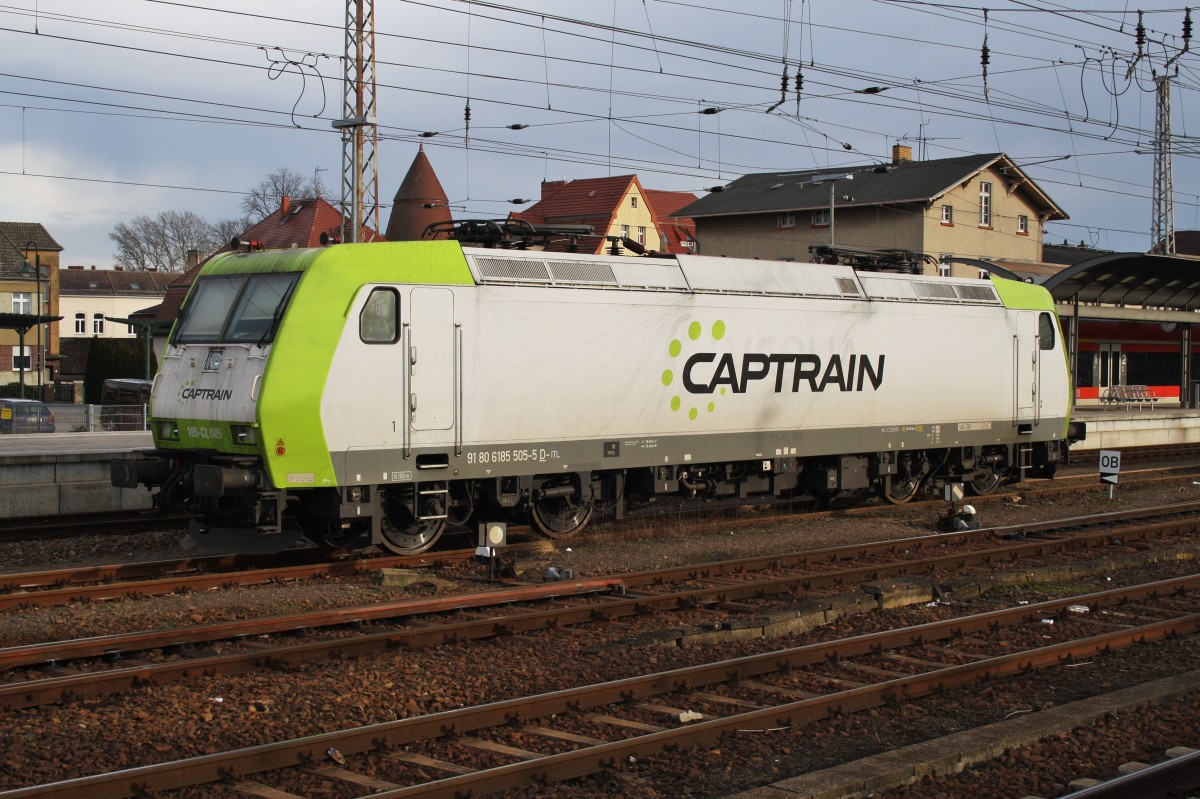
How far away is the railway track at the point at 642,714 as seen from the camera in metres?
6.43

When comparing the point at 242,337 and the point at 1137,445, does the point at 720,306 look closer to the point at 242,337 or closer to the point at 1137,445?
the point at 242,337

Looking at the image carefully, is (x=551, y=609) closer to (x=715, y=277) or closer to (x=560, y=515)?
(x=560, y=515)

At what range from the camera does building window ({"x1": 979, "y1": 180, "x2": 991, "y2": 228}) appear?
50750mm

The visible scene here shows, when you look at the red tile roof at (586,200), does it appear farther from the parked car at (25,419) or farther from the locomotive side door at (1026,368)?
the locomotive side door at (1026,368)

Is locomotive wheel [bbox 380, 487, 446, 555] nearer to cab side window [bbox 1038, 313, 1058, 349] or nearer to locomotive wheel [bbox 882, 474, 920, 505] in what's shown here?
locomotive wheel [bbox 882, 474, 920, 505]

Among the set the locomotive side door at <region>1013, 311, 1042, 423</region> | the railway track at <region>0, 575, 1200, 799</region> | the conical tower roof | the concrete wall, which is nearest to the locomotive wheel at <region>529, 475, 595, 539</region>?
the railway track at <region>0, 575, 1200, 799</region>

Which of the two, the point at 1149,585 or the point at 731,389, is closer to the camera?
the point at 1149,585

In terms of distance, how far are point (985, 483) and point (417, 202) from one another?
3419cm

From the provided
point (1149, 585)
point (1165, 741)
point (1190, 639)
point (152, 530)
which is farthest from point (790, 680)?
point (152, 530)

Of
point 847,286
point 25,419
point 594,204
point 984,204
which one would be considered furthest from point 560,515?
point 594,204

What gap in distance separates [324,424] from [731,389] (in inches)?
232

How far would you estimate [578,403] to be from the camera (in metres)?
14.2

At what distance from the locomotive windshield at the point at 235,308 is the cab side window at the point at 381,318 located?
2.54 ft

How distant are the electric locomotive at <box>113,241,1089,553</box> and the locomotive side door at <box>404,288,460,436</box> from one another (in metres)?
0.02
